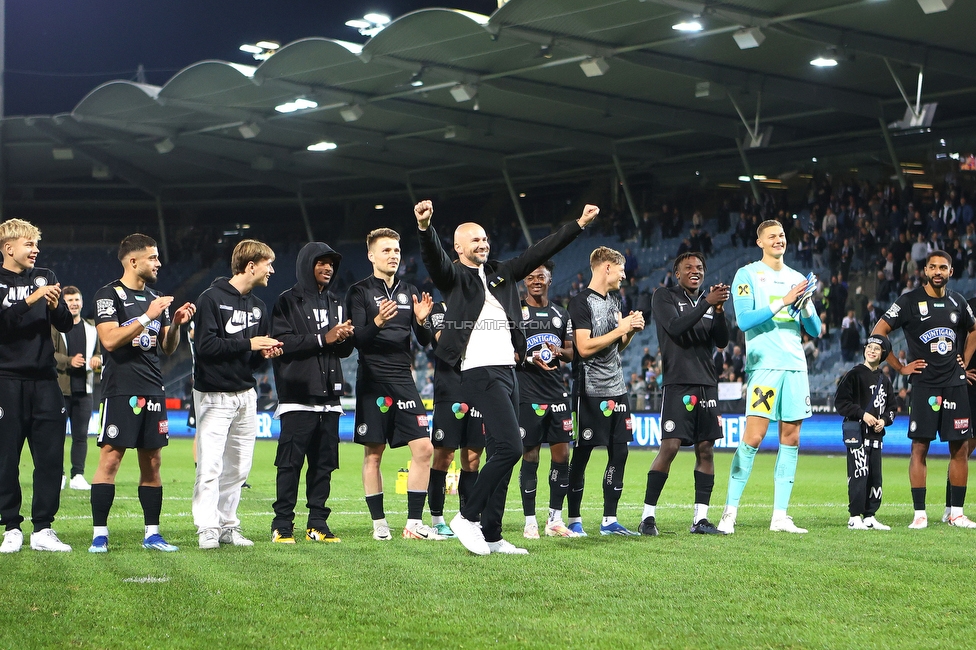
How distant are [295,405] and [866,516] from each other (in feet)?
15.8

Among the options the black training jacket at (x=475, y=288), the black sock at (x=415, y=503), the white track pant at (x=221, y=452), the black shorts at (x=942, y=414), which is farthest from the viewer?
the black shorts at (x=942, y=414)

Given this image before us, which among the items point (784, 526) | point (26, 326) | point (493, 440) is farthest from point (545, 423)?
point (26, 326)

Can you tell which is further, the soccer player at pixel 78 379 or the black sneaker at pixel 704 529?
the soccer player at pixel 78 379

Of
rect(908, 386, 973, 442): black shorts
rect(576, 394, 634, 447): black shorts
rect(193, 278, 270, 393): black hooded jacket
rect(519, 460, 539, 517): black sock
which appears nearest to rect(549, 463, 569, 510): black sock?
rect(519, 460, 539, 517): black sock

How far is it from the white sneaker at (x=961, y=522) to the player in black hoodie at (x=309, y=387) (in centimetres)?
512

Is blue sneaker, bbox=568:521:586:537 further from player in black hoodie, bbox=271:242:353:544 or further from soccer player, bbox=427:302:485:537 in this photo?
player in black hoodie, bbox=271:242:353:544

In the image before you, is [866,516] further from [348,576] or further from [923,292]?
[348,576]

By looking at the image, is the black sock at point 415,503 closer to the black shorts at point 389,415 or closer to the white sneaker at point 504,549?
the black shorts at point 389,415

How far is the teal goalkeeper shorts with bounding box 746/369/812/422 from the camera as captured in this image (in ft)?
28.3

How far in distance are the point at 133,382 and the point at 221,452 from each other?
780mm

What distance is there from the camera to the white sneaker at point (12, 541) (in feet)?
23.5

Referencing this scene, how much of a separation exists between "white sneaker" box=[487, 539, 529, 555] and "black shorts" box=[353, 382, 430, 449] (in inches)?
58.1

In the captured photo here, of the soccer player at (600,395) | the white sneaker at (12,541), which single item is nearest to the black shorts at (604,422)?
the soccer player at (600,395)

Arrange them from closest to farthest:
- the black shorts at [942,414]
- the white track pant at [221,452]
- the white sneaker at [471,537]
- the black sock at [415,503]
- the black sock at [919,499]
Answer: the white sneaker at [471,537] < the white track pant at [221,452] < the black sock at [415,503] < the black sock at [919,499] < the black shorts at [942,414]
